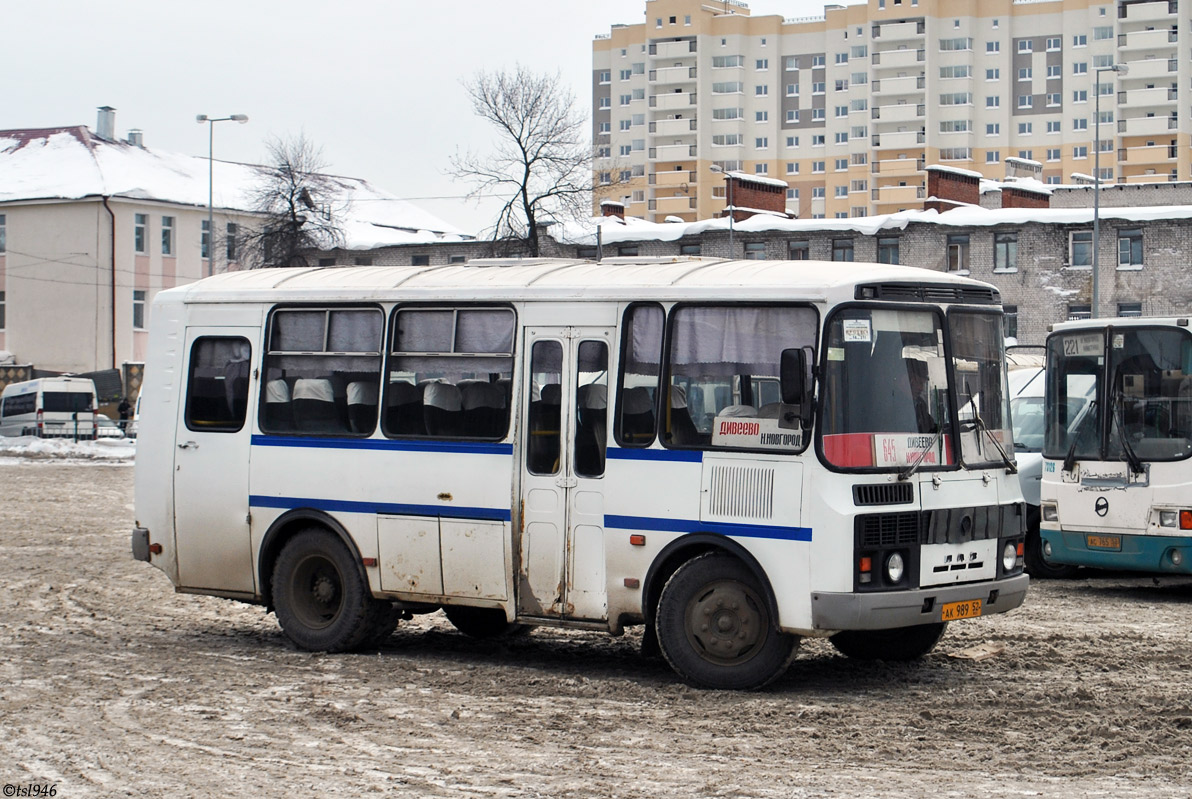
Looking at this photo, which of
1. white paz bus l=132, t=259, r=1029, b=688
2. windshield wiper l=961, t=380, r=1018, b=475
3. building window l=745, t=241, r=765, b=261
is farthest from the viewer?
building window l=745, t=241, r=765, b=261

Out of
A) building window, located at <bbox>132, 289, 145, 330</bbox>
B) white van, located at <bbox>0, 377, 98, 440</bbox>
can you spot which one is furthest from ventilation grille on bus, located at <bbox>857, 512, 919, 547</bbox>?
building window, located at <bbox>132, 289, 145, 330</bbox>

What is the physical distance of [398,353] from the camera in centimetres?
1130

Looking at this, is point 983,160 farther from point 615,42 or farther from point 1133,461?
point 1133,461

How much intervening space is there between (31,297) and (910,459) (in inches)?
2658

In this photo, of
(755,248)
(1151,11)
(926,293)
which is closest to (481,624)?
(926,293)

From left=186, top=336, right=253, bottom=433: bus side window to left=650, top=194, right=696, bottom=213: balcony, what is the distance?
122 m

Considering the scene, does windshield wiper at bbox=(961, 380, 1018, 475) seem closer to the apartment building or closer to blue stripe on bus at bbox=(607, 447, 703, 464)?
blue stripe on bus at bbox=(607, 447, 703, 464)

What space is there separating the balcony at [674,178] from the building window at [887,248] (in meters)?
75.8

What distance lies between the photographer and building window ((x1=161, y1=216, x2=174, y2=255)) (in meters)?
72.8

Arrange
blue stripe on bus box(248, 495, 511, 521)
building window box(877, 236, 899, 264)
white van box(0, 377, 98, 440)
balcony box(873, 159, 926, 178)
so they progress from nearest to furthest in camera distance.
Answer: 1. blue stripe on bus box(248, 495, 511, 521)
2. white van box(0, 377, 98, 440)
3. building window box(877, 236, 899, 264)
4. balcony box(873, 159, 926, 178)

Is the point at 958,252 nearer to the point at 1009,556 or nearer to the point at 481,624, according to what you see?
the point at 481,624

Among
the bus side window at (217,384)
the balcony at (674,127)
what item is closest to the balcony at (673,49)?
the balcony at (674,127)

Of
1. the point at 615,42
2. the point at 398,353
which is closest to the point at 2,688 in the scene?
the point at 398,353

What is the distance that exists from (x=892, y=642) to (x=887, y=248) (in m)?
49.2
